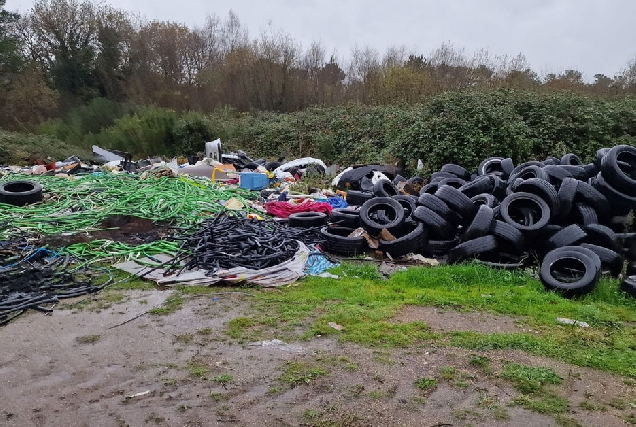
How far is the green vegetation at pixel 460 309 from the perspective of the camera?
4.83m

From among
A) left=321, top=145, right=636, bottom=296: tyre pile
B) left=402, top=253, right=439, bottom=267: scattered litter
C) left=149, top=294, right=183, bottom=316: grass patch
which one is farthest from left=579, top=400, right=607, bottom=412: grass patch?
left=149, top=294, right=183, bottom=316: grass patch

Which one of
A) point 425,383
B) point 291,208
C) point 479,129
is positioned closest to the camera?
point 425,383

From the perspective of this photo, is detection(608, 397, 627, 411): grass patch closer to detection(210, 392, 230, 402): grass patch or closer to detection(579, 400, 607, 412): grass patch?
detection(579, 400, 607, 412): grass patch

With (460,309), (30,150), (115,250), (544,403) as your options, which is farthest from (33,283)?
(30,150)

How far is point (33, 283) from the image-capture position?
6.33 m

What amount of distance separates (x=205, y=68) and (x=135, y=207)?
23.0 metres

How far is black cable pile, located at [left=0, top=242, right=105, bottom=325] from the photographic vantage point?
5.68 meters

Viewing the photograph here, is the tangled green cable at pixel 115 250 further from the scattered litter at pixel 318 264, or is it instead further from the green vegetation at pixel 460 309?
the green vegetation at pixel 460 309

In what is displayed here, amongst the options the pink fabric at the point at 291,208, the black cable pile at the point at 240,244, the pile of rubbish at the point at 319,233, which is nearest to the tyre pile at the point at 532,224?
the pile of rubbish at the point at 319,233

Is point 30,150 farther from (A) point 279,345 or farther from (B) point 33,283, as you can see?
(A) point 279,345

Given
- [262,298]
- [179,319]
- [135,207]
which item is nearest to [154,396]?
[179,319]

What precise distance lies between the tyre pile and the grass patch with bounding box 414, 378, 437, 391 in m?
3.10

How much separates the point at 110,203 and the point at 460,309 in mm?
8081

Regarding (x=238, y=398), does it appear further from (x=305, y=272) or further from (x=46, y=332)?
(x=305, y=272)
